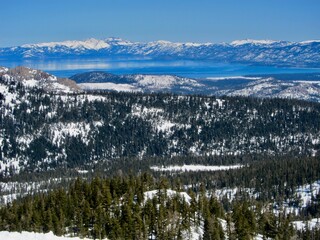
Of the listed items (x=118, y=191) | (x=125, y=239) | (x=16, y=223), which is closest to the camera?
(x=125, y=239)

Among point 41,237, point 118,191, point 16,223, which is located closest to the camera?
point 41,237

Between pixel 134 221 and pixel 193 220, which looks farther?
pixel 193 220

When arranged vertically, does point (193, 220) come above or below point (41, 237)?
below

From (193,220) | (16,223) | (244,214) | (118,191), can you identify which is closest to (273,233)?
(244,214)

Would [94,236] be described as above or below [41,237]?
below

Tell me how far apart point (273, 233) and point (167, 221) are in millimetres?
31407

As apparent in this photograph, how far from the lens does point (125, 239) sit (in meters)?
135

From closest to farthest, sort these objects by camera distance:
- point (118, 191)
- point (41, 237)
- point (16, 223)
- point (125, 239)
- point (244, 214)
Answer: point (41, 237), point (125, 239), point (16, 223), point (244, 214), point (118, 191)

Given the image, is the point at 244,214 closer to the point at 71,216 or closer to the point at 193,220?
the point at 193,220

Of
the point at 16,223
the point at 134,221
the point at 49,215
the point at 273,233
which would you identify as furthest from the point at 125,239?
the point at 273,233

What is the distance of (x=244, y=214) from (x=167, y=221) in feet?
89.6

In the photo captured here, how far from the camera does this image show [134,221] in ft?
457

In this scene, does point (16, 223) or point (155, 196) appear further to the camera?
point (155, 196)

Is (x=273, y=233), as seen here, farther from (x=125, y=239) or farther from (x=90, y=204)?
(x=90, y=204)
